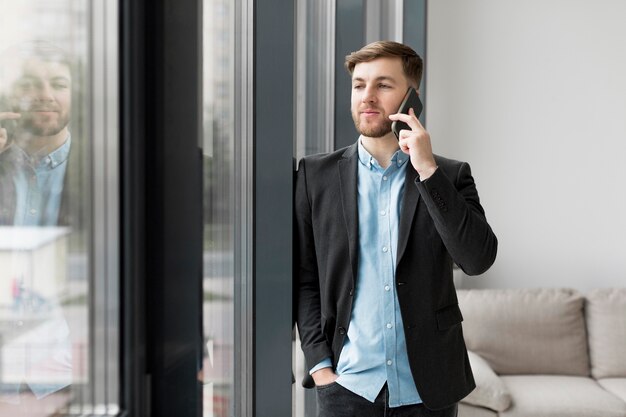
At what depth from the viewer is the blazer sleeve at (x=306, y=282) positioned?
1515 mm

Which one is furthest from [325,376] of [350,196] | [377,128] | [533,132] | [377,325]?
[533,132]

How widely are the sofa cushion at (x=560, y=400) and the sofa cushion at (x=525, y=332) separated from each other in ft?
0.49

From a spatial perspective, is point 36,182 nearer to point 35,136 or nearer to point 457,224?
point 35,136

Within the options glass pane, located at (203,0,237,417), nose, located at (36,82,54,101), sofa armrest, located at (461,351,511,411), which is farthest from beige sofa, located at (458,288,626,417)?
nose, located at (36,82,54,101)

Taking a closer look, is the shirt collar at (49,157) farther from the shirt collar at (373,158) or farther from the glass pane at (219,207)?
the shirt collar at (373,158)

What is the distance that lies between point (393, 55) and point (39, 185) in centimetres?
100

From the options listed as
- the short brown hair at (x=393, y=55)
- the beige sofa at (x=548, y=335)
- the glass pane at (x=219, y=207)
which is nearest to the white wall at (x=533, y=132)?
the beige sofa at (x=548, y=335)

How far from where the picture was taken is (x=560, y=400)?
10.1 feet

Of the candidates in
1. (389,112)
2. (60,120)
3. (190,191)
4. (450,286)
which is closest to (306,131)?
(389,112)

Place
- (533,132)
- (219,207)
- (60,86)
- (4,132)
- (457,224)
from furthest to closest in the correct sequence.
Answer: (533,132)
(457,224)
(219,207)
(60,86)
(4,132)

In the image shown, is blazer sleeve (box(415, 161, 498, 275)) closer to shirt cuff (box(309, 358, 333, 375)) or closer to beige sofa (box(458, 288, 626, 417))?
shirt cuff (box(309, 358, 333, 375))

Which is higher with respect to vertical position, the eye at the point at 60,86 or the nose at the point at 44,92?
the eye at the point at 60,86

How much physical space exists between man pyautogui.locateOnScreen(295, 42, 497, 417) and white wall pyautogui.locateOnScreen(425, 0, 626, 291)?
245 cm

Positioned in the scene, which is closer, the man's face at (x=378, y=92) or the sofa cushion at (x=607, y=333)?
the man's face at (x=378, y=92)
